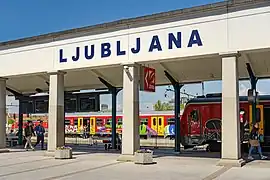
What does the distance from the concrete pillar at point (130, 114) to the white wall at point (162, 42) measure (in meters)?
0.67

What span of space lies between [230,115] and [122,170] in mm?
4309

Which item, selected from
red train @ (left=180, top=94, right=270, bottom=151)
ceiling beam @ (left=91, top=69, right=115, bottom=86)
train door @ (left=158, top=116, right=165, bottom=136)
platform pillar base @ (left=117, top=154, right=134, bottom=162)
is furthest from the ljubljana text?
train door @ (left=158, top=116, right=165, bottom=136)

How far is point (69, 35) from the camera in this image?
18797mm

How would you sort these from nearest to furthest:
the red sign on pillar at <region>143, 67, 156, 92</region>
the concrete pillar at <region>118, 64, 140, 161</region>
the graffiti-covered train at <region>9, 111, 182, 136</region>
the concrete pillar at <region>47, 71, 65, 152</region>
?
the concrete pillar at <region>118, 64, 140, 161</region>, the red sign on pillar at <region>143, 67, 156, 92</region>, the concrete pillar at <region>47, 71, 65, 152</region>, the graffiti-covered train at <region>9, 111, 182, 136</region>

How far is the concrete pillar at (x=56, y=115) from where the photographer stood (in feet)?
61.8

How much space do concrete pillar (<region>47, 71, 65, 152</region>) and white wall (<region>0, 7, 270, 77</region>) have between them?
0.63 metres

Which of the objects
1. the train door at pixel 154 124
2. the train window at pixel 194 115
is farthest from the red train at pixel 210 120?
the train door at pixel 154 124

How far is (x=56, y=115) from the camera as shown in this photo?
1884 cm

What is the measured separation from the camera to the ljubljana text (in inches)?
611

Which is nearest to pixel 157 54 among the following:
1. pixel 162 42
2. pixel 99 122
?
pixel 162 42

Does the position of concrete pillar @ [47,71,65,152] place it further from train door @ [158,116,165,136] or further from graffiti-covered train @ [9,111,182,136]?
train door @ [158,116,165,136]

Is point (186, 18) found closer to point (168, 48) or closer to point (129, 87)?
point (168, 48)

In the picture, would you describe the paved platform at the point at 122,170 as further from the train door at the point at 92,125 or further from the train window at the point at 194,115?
the train door at the point at 92,125

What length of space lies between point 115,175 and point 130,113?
180 inches
